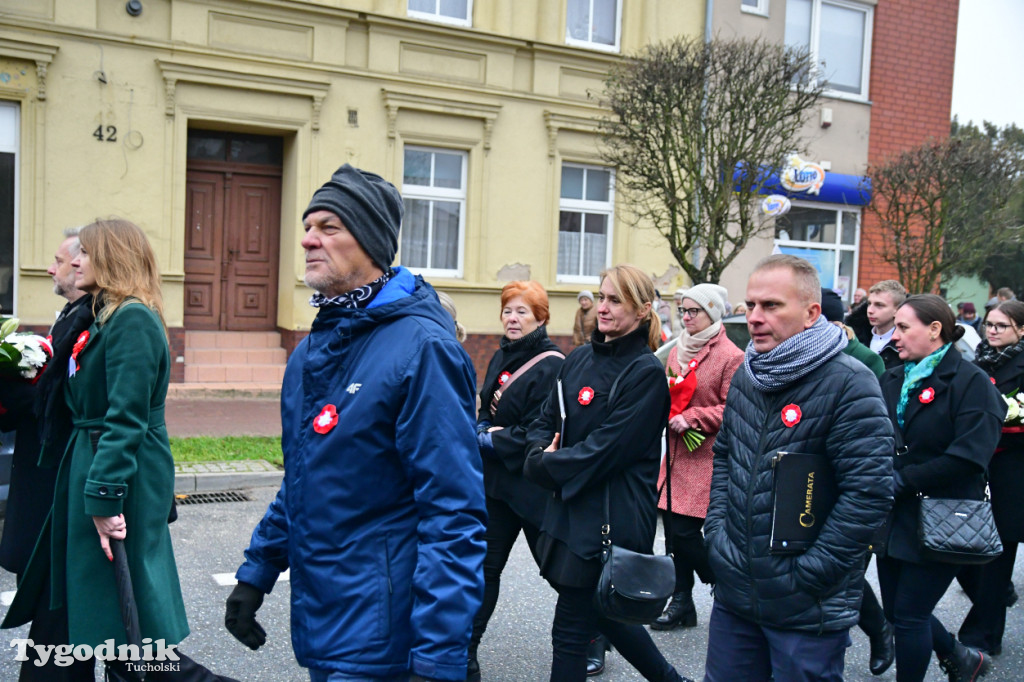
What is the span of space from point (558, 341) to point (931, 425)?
11.8 m

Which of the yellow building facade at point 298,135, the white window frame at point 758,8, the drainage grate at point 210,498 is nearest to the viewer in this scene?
the drainage grate at point 210,498

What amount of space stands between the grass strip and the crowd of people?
4410 millimetres

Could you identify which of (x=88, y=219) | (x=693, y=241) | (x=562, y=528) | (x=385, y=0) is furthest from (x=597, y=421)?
(x=385, y=0)

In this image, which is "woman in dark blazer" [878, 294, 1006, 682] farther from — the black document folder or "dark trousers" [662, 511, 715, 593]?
the black document folder

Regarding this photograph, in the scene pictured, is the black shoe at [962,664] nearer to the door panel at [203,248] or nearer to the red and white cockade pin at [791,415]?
the red and white cockade pin at [791,415]

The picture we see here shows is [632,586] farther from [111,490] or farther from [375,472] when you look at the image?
[111,490]

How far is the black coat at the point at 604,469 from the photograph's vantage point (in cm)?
372

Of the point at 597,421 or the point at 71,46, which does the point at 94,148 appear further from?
the point at 597,421

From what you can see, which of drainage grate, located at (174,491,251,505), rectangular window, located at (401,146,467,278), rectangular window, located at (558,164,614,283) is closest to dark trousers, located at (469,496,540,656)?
drainage grate, located at (174,491,251,505)

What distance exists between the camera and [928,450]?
428 centimetres

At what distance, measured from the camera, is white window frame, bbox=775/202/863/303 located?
18547 mm

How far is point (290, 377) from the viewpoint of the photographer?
2633 mm

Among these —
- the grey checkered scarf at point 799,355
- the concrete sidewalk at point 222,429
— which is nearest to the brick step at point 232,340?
the concrete sidewalk at point 222,429

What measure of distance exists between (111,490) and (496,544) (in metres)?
1.97
